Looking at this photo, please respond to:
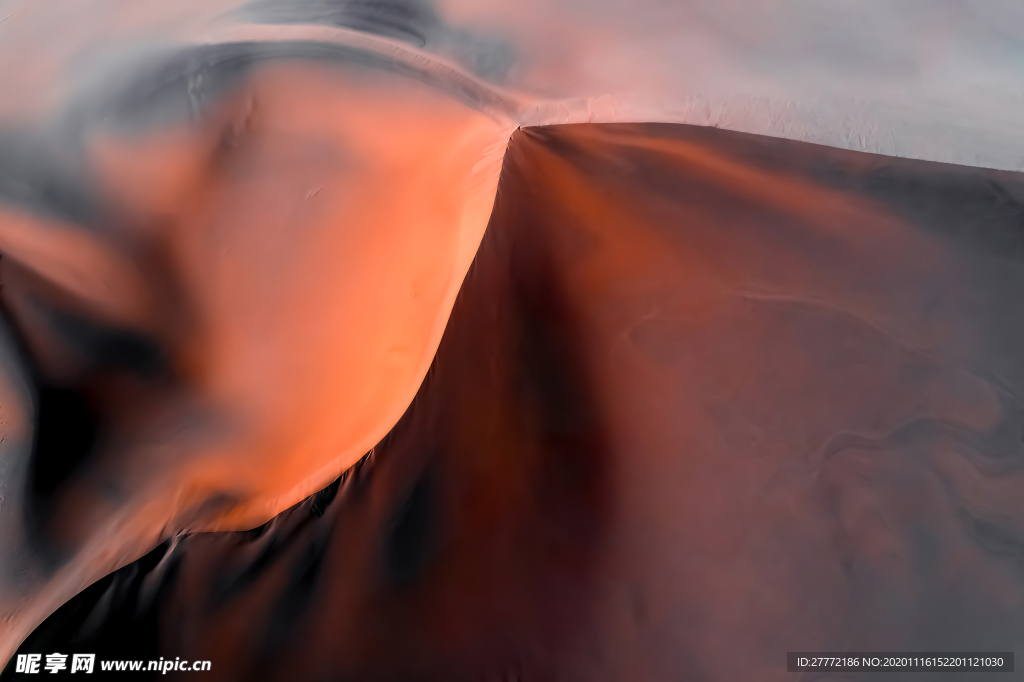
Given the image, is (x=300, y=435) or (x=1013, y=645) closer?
(x=1013, y=645)

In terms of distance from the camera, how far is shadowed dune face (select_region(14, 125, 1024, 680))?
512 mm

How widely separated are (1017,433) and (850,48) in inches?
15.2

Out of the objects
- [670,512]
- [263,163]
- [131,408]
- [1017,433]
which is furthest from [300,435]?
[1017,433]

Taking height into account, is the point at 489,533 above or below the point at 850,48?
below

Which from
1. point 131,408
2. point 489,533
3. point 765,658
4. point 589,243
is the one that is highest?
point 589,243

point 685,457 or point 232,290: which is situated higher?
point 232,290

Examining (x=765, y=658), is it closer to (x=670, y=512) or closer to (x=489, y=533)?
(x=670, y=512)

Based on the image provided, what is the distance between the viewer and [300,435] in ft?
2.10

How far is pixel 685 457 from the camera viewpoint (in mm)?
544

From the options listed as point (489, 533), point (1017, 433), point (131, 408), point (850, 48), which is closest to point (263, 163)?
point (131, 408)

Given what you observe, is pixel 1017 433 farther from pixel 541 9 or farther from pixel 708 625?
pixel 541 9

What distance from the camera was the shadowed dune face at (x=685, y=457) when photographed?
51 centimetres

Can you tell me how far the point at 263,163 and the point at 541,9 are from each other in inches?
12.8

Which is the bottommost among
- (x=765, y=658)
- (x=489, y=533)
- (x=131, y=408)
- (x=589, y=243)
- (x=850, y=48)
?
(x=765, y=658)
